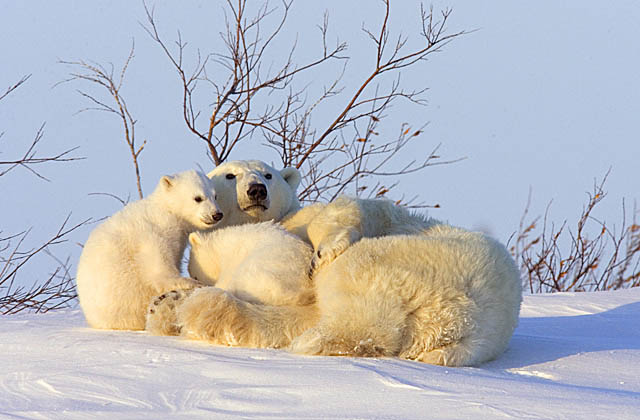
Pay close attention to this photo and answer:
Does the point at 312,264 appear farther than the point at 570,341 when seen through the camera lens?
No

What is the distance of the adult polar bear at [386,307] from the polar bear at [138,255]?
0.91 feet

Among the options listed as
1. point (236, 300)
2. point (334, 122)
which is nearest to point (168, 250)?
point (236, 300)

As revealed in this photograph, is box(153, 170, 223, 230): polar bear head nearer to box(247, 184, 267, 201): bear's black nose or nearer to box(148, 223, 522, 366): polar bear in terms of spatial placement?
box(247, 184, 267, 201): bear's black nose

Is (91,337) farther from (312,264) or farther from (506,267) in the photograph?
(506,267)

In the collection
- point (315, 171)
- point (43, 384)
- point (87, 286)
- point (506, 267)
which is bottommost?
point (43, 384)

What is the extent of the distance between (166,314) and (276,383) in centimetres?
125

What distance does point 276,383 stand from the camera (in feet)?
8.95

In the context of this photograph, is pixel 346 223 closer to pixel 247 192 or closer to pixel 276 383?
→ pixel 247 192

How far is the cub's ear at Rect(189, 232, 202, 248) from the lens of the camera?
426 cm

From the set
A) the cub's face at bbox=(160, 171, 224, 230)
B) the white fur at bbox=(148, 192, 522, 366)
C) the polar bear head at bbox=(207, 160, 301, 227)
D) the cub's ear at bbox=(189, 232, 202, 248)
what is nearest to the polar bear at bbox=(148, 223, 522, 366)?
the white fur at bbox=(148, 192, 522, 366)

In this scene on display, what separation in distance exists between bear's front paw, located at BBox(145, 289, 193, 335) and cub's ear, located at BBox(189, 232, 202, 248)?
46 cm

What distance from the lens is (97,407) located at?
8.29 ft

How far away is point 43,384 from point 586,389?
1.93 metres

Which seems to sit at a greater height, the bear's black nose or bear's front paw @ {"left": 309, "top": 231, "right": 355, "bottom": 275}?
the bear's black nose
